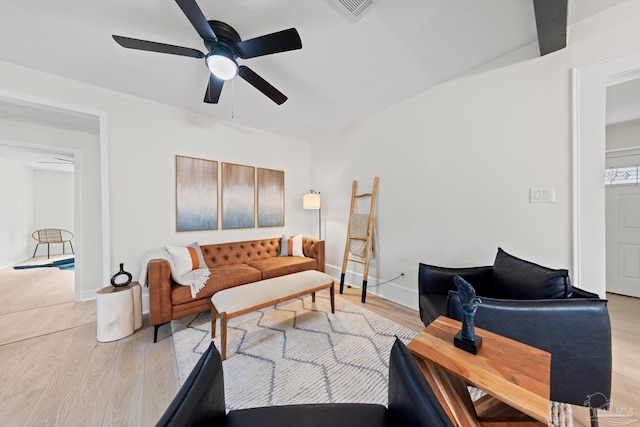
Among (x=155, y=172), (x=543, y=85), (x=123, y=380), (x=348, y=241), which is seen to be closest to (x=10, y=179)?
(x=155, y=172)

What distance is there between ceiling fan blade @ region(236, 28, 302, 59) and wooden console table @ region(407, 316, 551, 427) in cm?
193

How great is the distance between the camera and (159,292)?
2074 millimetres

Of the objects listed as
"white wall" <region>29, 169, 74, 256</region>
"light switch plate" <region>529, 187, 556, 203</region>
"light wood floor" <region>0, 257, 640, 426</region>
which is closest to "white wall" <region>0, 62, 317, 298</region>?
"light wood floor" <region>0, 257, 640, 426</region>

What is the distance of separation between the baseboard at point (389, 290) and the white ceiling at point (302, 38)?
2.43 meters

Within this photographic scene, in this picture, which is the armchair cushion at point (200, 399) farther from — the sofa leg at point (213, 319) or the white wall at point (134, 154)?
the white wall at point (134, 154)

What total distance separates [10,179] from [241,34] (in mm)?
6639

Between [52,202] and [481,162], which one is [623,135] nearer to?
[481,162]

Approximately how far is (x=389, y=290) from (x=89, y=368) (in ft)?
9.87

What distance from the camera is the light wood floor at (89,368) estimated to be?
1.33 meters

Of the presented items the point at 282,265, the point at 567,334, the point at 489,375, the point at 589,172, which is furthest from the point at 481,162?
the point at 282,265

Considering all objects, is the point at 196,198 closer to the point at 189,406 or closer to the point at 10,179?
the point at 189,406

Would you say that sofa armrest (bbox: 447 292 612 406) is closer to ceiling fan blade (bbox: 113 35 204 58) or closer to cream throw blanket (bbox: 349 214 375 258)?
cream throw blanket (bbox: 349 214 375 258)

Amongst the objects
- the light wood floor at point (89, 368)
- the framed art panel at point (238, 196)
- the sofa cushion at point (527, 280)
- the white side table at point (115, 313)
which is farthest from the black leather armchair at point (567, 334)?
the framed art panel at point (238, 196)

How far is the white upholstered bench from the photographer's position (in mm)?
1818
